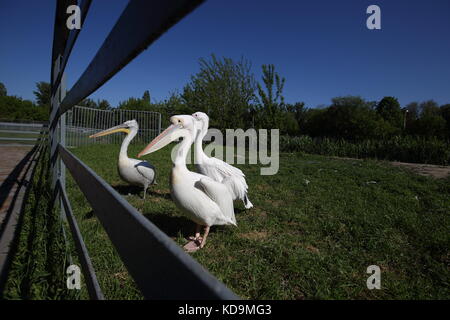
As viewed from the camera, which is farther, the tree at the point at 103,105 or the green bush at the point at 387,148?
the tree at the point at 103,105

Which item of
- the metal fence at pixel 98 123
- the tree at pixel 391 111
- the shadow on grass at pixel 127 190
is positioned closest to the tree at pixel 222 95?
the metal fence at pixel 98 123

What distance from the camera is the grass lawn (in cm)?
203

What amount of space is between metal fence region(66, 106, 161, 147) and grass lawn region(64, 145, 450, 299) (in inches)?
430

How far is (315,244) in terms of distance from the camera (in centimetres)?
278

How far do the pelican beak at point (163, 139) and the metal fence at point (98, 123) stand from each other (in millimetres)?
11613

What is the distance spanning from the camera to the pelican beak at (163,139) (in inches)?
97.2

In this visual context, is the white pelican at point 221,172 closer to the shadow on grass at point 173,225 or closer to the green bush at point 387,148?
the shadow on grass at point 173,225

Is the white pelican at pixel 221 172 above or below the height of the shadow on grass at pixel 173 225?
above

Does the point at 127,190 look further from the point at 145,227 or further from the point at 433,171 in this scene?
the point at 433,171

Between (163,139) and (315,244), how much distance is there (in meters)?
1.99

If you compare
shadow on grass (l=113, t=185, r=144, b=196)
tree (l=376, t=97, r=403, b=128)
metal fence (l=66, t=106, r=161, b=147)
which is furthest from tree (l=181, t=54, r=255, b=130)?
tree (l=376, t=97, r=403, b=128)
